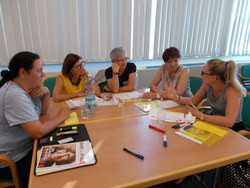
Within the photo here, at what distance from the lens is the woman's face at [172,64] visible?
7.46 feet

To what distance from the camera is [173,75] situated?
243 cm

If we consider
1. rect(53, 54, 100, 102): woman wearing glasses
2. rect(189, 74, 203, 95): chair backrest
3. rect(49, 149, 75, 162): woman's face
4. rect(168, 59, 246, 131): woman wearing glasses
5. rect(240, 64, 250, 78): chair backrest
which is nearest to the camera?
rect(49, 149, 75, 162): woman's face

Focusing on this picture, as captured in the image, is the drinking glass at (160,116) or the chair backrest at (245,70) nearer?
the drinking glass at (160,116)

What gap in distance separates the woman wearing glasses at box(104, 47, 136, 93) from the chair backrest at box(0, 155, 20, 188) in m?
1.38

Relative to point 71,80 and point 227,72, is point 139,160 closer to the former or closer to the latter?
point 227,72

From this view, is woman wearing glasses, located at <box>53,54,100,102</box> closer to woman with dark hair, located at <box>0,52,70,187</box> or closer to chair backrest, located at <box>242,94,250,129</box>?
woman with dark hair, located at <box>0,52,70,187</box>

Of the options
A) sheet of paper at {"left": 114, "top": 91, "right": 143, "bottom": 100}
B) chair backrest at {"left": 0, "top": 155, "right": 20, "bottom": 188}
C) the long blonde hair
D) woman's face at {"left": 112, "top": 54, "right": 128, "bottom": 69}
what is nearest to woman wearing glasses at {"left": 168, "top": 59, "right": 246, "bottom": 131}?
the long blonde hair

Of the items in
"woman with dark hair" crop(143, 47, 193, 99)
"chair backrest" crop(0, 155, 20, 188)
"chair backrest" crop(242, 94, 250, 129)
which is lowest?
"chair backrest" crop(0, 155, 20, 188)

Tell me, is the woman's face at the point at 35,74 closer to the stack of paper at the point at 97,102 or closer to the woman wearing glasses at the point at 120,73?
the stack of paper at the point at 97,102

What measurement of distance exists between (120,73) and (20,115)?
154 cm

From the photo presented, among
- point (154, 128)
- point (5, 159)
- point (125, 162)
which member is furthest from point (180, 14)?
point (5, 159)

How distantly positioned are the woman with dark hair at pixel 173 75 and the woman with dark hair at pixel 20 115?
1317 mm

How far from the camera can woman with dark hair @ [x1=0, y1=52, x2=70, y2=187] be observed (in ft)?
3.87

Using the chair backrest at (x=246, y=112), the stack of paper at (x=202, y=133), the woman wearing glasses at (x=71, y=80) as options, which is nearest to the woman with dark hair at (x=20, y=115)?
the woman wearing glasses at (x=71, y=80)
